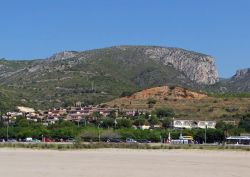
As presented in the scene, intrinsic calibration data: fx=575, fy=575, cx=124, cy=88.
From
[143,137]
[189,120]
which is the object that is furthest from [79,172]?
[189,120]

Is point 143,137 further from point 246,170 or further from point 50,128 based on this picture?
point 246,170

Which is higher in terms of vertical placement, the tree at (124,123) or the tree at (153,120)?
the tree at (153,120)

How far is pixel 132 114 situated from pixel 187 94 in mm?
27876

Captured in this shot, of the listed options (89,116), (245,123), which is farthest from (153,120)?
(245,123)

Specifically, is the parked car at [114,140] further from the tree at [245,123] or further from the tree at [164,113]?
the tree at [164,113]

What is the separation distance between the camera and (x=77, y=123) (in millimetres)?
134125

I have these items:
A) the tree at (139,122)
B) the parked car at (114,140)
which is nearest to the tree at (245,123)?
the tree at (139,122)

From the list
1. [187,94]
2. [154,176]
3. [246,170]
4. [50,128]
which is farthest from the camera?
[187,94]

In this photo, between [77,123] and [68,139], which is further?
[77,123]

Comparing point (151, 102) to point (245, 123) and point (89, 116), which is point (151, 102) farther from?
point (245, 123)

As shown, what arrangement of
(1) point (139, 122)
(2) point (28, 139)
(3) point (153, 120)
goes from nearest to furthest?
1. (2) point (28, 139)
2. (1) point (139, 122)
3. (3) point (153, 120)

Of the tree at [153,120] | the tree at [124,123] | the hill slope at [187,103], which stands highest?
the hill slope at [187,103]

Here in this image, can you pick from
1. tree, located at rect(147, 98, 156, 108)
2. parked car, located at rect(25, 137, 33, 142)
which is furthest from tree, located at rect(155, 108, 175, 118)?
parked car, located at rect(25, 137, 33, 142)

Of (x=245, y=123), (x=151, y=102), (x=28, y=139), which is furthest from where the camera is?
(x=151, y=102)
